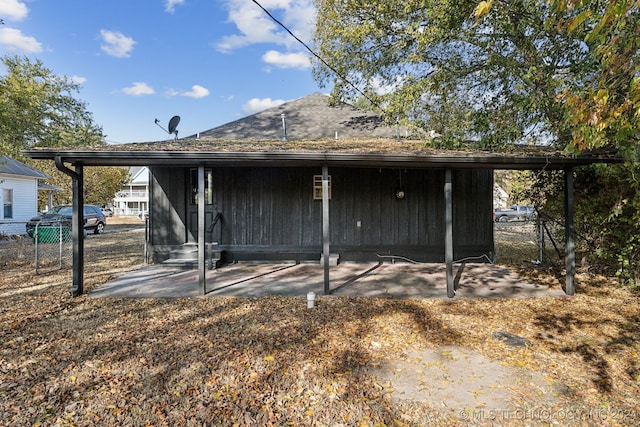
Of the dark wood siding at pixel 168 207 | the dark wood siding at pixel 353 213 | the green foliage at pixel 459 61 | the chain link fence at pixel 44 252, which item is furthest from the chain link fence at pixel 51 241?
the green foliage at pixel 459 61

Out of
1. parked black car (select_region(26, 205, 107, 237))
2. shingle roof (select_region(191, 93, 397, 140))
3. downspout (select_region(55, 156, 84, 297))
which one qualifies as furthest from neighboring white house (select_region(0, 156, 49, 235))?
downspout (select_region(55, 156, 84, 297))

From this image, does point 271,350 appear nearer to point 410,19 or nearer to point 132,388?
point 132,388

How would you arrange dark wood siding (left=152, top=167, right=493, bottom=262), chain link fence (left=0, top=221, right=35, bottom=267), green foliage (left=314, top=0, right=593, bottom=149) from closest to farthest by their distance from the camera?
1. green foliage (left=314, top=0, right=593, bottom=149)
2. dark wood siding (left=152, top=167, right=493, bottom=262)
3. chain link fence (left=0, top=221, right=35, bottom=267)

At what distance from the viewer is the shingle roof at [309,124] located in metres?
10.7

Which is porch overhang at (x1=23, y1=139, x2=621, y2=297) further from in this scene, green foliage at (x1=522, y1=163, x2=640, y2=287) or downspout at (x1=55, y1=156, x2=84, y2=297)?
green foliage at (x1=522, y1=163, x2=640, y2=287)

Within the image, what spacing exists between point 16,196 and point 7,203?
0.45 metres

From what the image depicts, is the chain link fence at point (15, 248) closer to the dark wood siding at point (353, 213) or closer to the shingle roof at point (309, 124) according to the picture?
the dark wood siding at point (353, 213)

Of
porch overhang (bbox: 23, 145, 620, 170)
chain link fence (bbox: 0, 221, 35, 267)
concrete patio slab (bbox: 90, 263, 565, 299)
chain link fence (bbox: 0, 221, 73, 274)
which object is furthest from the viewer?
chain link fence (bbox: 0, 221, 35, 267)

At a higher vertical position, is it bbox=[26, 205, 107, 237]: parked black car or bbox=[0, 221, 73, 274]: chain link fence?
bbox=[26, 205, 107, 237]: parked black car

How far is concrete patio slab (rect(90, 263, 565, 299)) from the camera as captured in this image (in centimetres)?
555

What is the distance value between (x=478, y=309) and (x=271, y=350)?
3213mm

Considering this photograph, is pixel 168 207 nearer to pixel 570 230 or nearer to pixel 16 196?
pixel 570 230

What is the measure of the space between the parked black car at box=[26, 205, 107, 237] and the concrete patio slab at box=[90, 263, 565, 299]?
8656 millimetres

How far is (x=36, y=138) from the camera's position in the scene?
48.3ft
